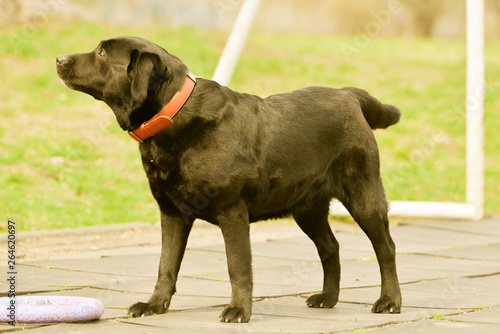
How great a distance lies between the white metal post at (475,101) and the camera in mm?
9242

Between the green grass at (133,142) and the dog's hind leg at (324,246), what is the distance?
379 cm

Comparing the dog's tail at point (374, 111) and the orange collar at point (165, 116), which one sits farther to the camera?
the dog's tail at point (374, 111)

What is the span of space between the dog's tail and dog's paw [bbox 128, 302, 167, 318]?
1913mm

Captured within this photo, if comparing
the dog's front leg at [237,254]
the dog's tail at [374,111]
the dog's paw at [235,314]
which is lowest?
the dog's paw at [235,314]

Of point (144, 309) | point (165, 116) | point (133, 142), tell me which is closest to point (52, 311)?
point (144, 309)

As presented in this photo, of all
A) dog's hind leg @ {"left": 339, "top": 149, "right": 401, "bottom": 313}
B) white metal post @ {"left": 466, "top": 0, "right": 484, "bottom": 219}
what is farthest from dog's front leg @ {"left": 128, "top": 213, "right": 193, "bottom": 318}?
white metal post @ {"left": 466, "top": 0, "right": 484, "bottom": 219}

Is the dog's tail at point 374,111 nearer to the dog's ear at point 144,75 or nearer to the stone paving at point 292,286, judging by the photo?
the stone paving at point 292,286

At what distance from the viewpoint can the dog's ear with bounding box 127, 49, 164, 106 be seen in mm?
4137

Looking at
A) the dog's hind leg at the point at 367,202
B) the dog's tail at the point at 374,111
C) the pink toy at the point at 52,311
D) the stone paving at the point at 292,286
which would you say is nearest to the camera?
the pink toy at the point at 52,311

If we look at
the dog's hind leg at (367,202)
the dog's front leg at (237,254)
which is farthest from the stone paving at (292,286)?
the dog's hind leg at (367,202)

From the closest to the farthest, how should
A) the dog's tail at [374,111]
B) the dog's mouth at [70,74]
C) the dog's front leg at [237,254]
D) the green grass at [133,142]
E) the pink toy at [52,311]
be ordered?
the pink toy at [52,311]
the dog's front leg at [237,254]
the dog's mouth at [70,74]
the dog's tail at [374,111]
the green grass at [133,142]

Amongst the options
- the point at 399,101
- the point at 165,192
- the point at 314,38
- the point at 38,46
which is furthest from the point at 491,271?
the point at 314,38

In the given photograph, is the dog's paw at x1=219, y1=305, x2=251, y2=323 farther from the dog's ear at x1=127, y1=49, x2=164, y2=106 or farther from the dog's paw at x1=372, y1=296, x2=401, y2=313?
the dog's ear at x1=127, y1=49, x2=164, y2=106

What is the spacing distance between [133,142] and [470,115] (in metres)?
4.80
